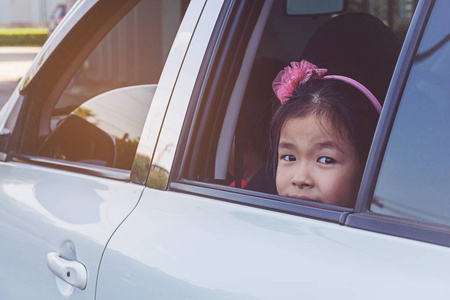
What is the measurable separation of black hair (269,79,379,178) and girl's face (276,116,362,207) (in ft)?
0.06

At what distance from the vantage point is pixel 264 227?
1.25 metres

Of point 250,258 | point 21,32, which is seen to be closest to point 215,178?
point 250,258

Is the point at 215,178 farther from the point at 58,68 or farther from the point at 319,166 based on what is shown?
the point at 58,68

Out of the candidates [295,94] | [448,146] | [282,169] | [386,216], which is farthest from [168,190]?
[448,146]

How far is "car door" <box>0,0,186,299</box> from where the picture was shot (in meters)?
1.61

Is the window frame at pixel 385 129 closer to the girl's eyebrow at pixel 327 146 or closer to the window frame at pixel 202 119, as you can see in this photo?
the window frame at pixel 202 119

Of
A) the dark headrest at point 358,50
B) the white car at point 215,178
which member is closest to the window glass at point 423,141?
the white car at point 215,178

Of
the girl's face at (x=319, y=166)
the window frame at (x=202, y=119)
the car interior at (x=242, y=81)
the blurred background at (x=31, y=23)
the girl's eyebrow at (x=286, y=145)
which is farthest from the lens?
the blurred background at (x=31, y=23)

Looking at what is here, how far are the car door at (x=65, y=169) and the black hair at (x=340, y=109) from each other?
15.7 inches

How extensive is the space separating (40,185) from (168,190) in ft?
1.77

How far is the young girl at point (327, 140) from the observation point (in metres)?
1.56

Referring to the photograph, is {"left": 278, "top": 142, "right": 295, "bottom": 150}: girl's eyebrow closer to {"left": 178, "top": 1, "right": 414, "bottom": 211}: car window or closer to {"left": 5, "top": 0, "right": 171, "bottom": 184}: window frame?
{"left": 178, "top": 1, "right": 414, "bottom": 211}: car window

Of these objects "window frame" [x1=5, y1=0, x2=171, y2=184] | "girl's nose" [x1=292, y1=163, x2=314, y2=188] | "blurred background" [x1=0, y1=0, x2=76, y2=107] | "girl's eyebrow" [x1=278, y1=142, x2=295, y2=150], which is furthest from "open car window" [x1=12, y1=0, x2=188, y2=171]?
"blurred background" [x1=0, y1=0, x2=76, y2=107]

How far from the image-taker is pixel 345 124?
62.8 inches
